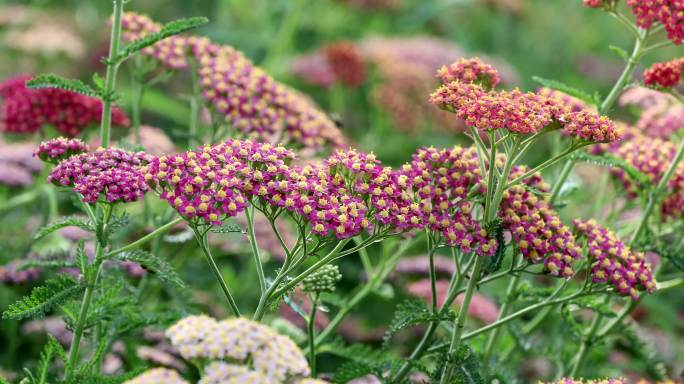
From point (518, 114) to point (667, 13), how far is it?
42.5 inches

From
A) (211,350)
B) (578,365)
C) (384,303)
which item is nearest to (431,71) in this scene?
(384,303)

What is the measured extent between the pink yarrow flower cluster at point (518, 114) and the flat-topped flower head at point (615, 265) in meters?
0.53

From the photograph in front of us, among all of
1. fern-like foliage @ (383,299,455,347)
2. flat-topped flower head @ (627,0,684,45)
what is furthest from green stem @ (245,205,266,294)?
flat-topped flower head @ (627,0,684,45)

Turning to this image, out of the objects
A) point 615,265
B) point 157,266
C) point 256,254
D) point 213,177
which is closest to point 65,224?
point 157,266

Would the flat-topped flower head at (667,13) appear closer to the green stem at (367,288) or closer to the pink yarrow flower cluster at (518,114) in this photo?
the pink yarrow flower cluster at (518,114)

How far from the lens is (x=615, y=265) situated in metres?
3.48

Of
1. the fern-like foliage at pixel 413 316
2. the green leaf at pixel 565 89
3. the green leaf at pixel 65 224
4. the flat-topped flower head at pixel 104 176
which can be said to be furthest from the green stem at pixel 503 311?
the green leaf at pixel 65 224

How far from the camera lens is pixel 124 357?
464 cm

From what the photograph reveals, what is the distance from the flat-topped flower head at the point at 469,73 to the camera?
11.9ft

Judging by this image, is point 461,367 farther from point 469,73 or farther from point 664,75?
point 664,75

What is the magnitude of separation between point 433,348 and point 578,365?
103 cm

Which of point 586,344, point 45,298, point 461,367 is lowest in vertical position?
point 586,344

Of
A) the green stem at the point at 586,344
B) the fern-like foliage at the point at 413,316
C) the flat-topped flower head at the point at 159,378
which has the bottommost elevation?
the green stem at the point at 586,344

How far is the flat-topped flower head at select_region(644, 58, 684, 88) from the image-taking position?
13.0ft
